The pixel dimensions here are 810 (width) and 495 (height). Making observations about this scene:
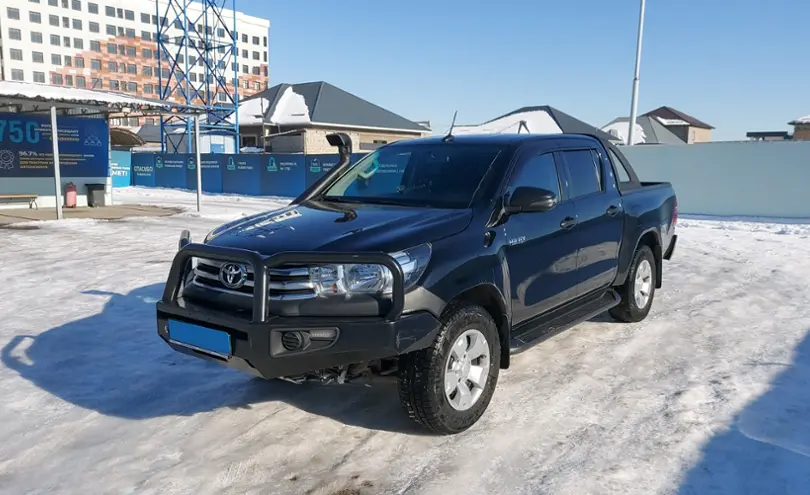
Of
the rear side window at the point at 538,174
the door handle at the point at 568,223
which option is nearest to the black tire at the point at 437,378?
the rear side window at the point at 538,174

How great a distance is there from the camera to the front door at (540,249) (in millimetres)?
4176

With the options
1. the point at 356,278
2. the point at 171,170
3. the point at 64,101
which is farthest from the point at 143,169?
the point at 356,278

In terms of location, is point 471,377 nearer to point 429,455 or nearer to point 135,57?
point 429,455

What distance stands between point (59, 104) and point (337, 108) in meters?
31.6

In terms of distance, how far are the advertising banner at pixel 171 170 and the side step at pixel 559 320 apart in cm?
2737

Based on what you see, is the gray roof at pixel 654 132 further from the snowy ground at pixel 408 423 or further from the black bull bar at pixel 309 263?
the black bull bar at pixel 309 263

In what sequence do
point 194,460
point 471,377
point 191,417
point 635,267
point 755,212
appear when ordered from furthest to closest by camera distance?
point 755,212, point 635,267, point 191,417, point 471,377, point 194,460

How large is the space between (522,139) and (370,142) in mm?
41234

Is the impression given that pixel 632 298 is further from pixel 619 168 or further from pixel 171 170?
pixel 171 170

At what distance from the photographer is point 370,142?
4525cm

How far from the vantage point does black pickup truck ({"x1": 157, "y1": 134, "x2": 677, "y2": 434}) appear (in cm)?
329

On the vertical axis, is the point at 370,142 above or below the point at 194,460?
above

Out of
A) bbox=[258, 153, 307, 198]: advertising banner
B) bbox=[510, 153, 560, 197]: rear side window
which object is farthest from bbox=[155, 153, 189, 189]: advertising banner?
bbox=[510, 153, 560, 197]: rear side window

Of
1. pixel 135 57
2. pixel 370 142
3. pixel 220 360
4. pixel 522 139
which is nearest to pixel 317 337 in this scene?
pixel 220 360
